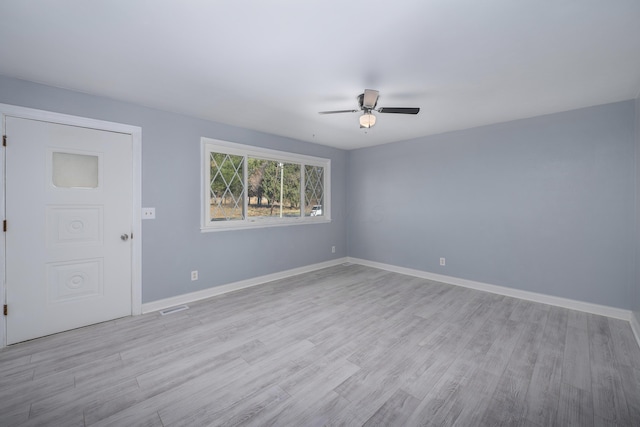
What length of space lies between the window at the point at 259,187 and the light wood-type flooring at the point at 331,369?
1361 millimetres

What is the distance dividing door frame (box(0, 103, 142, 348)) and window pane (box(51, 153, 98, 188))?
1.06 feet

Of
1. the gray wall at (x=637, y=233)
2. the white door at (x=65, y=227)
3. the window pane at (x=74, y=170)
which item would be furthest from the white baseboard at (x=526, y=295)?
the window pane at (x=74, y=170)

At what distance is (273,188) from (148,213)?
1899 millimetres

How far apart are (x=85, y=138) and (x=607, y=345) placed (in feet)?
18.1

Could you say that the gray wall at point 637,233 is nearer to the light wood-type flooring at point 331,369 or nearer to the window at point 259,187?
the light wood-type flooring at point 331,369

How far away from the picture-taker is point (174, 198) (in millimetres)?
3402

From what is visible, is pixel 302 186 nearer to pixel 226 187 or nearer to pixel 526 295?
pixel 226 187

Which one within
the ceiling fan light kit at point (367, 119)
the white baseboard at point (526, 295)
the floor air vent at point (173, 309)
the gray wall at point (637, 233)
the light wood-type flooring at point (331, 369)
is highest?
the ceiling fan light kit at point (367, 119)

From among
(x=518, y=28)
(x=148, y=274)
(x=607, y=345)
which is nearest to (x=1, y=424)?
(x=148, y=274)

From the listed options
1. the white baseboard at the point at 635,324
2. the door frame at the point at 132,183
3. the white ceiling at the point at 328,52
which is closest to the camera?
the white ceiling at the point at 328,52

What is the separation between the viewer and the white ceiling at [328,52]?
159 cm

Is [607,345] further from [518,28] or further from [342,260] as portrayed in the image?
[342,260]

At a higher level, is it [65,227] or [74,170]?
[74,170]

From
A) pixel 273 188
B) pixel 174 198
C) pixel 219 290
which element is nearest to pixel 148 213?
pixel 174 198
